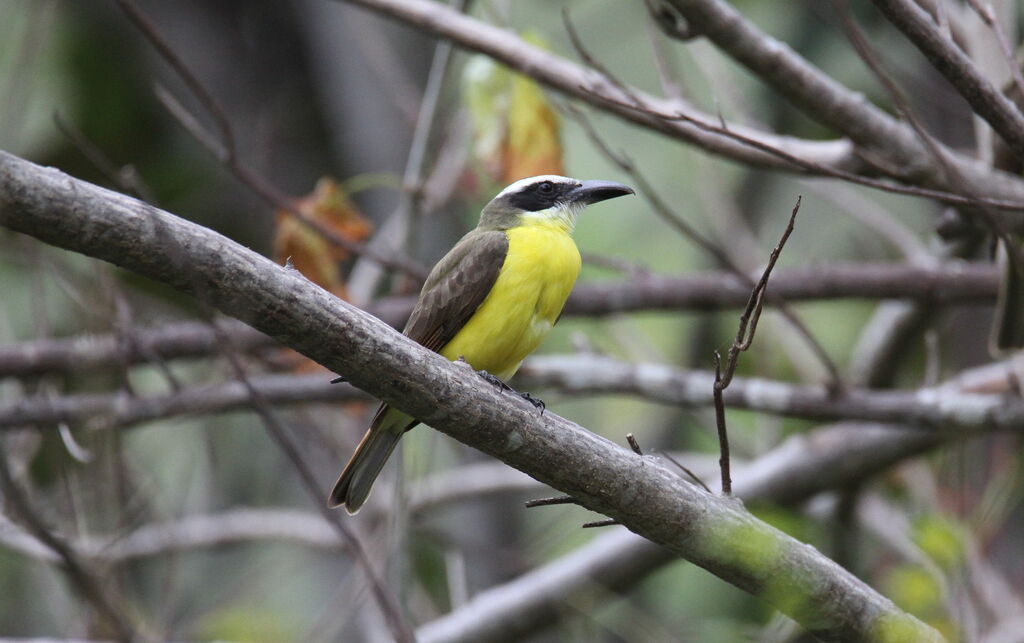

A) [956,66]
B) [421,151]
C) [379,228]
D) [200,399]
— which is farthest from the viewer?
[379,228]

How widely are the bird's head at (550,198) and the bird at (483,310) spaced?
33 cm

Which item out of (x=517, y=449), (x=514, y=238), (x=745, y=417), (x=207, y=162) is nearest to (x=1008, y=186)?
(x=514, y=238)

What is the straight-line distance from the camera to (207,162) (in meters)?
8.30

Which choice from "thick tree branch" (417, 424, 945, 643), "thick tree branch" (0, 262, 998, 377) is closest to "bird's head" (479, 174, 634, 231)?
"thick tree branch" (0, 262, 998, 377)

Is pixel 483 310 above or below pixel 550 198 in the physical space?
below

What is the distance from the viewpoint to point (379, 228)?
7.73 meters

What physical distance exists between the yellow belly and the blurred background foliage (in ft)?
3.21

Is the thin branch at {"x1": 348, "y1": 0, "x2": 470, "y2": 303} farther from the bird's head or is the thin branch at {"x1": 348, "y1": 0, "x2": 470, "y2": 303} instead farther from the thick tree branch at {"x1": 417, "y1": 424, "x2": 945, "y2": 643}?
the thick tree branch at {"x1": 417, "y1": 424, "x2": 945, "y2": 643}

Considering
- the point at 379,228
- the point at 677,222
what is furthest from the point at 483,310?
the point at 379,228

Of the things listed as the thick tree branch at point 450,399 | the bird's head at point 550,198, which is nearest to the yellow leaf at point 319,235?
the bird's head at point 550,198

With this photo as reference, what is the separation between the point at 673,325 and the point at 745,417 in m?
0.99

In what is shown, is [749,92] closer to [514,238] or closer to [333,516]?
[514,238]

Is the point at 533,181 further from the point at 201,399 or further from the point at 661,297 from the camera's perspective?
the point at 201,399

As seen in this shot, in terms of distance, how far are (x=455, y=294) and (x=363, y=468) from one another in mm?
658
